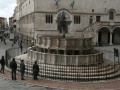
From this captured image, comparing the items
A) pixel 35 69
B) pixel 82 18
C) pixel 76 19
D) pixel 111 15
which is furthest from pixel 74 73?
pixel 111 15

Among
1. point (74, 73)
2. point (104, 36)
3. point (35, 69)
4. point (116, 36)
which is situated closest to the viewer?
point (35, 69)

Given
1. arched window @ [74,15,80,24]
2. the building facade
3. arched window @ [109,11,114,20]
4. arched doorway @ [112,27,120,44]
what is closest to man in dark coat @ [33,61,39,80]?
the building facade

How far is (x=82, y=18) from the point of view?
4784cm

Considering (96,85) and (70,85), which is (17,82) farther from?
(96,85)

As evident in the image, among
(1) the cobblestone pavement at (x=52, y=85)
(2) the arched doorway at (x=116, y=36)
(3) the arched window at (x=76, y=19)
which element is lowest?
(1) the cobblestone pavement at (x=52, y=85)

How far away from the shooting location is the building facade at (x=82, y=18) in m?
45.6

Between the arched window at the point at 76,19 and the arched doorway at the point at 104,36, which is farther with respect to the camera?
the arched doorway at the point at 104,36

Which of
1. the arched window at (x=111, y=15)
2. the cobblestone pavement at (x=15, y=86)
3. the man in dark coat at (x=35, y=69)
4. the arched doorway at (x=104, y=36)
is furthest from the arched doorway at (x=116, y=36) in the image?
the cobblestone pavement at (x=15, y=86)

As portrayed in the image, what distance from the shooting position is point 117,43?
161 feet

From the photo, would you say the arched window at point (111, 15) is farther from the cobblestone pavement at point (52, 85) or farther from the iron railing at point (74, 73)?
the cobblestone pavement at point (52, 85)

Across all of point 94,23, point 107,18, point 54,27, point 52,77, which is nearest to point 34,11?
point 54,27

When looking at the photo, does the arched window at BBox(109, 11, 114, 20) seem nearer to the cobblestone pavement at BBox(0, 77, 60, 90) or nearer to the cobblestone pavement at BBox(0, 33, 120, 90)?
the cobblestone pavement at BBox(0, 33, 120, 90)

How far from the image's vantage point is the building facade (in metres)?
45.6

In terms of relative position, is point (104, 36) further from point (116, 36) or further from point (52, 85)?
point (52, 85)
